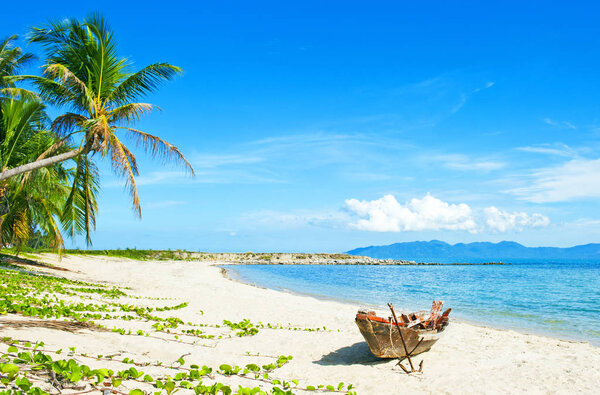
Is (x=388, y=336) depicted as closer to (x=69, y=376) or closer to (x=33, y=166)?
(x=69, y=376)

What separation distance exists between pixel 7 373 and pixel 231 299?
45.0ft

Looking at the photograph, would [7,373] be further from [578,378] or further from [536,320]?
[536,320]

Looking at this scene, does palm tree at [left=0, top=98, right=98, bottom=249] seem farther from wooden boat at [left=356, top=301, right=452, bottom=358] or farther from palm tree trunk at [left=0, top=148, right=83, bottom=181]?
wooden boat at [left=356, top=301, right=452, bottom=358]

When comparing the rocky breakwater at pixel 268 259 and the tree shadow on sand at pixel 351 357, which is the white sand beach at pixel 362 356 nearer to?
the tree shadow on sand at pixel 351 357

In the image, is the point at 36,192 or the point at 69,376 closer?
the point at 69,376

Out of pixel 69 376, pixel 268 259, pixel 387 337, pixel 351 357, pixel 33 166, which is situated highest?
pixel 33 166

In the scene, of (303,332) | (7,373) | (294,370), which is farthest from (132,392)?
(303,332)

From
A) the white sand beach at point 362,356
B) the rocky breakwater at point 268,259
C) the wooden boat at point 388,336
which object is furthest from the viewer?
the rocky breakwater at point 268,259

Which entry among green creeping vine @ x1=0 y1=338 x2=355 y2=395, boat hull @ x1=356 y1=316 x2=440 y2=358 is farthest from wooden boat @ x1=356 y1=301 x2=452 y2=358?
green creeping vine @ x1=0 y1=338 x2=355 y2=395

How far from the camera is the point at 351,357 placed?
9.32 meters

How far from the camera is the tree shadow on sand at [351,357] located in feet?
29.2

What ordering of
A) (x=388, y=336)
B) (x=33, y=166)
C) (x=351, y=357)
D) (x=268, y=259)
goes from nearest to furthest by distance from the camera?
1. (x=388, y=336)
2. (x=33, y=166)
3. (x=351, y=357)
4. (x=268, y=259)

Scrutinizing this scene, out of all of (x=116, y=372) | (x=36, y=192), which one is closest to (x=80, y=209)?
(x=36, y=192)

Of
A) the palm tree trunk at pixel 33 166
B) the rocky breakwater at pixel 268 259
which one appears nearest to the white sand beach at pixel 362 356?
the palm tree trunk at pixel 33 166
